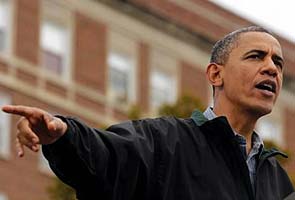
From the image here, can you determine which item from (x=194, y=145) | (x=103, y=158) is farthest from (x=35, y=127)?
(x=194, y=145)

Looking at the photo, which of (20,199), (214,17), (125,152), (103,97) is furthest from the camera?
(214,17)

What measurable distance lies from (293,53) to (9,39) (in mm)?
10727

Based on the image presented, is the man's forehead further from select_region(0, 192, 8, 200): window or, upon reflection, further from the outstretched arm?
select_region(0, 192, 8, 200): window

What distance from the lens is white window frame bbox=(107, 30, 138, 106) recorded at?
40.4 m

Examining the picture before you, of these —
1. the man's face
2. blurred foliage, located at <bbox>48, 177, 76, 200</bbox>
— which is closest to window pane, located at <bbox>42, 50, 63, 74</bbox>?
blurred foliage, located at <bbox>48, 177, 76, 200</bbox>

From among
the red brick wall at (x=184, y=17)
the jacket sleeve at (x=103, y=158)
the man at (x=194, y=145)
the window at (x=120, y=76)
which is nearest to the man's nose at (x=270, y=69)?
the man at (x=194, y=145)

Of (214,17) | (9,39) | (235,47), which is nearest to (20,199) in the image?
(9,39)

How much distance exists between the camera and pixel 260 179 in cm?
720

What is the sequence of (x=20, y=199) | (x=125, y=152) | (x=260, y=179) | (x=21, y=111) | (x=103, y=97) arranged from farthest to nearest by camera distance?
(x=103, y=97), (x=20, y=199), (x=260, y=179), (x=125, y=152), (x=21, y=111)

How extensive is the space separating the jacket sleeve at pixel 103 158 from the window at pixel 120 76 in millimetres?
33359

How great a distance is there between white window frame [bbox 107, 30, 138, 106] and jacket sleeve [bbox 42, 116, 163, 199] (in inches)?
1307

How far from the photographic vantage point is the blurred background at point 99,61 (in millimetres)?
36594

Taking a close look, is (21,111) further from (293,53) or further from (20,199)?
(293,53)

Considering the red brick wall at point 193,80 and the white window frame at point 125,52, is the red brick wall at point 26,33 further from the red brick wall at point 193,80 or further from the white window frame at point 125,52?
the red brick wall at point 193,80
